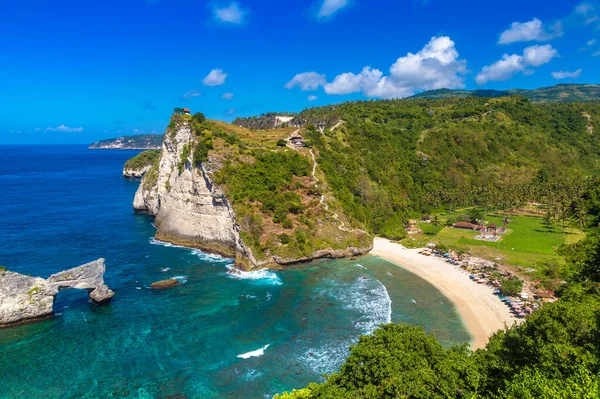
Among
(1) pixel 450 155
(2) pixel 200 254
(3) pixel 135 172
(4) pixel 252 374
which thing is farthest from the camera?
(3) pixel 135 172

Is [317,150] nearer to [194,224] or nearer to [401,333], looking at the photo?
[194,224]

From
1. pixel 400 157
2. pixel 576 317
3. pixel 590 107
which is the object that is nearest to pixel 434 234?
pixel 400 157

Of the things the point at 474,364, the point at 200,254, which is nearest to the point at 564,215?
the point at 474,364

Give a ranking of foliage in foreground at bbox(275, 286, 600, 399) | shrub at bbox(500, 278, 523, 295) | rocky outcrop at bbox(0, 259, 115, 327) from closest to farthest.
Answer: foliage in foreground at bbox(275, 286, 600, 399), rocky outcrop at bbox(0, 259, 115, 327), shrub at bbox(500, 278, 523, 295)

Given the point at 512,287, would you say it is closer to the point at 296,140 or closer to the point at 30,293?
the point at 296,140

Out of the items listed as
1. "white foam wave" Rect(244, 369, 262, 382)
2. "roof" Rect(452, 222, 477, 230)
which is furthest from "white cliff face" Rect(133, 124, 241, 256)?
→ "roof" Rect(452, 222, 477, 230)

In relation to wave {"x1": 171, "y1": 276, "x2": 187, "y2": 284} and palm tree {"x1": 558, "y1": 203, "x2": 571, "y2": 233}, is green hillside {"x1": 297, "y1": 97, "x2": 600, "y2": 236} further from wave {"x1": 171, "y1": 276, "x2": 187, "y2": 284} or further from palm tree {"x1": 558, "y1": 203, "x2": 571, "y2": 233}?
wave {"x1": 171, "y1": 276, "x2": 187, "y2": 284}
